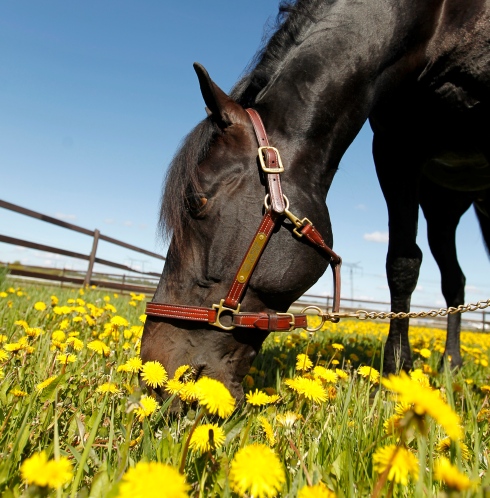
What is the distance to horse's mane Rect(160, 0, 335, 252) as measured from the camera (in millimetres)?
2221

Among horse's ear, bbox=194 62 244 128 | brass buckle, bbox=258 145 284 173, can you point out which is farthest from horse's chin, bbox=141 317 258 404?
horse's ear, bbox=194 62 244 128

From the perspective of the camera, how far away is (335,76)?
8.04ft

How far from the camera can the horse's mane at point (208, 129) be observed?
222 cm

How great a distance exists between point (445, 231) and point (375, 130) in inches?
62.1

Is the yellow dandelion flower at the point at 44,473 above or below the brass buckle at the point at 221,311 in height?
below

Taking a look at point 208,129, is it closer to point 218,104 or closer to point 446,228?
point 218,104

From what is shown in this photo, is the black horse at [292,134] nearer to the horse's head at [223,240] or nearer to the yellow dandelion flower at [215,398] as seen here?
the horse's head at [223,240]

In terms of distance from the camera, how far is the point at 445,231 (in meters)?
4.86

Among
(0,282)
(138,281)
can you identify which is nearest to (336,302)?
(0,282)

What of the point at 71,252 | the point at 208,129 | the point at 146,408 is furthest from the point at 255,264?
the point at 71,252

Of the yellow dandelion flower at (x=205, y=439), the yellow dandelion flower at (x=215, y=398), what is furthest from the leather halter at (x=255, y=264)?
the yellow dandelion flower at (x=215, y=398)

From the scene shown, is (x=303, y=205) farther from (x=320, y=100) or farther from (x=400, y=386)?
(x=400, y=386)

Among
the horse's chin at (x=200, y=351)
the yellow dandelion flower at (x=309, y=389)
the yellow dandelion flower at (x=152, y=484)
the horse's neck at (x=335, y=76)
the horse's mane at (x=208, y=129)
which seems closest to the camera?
the yellow dandelion flower at (x=152, y=484)

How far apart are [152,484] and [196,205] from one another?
1676mm
